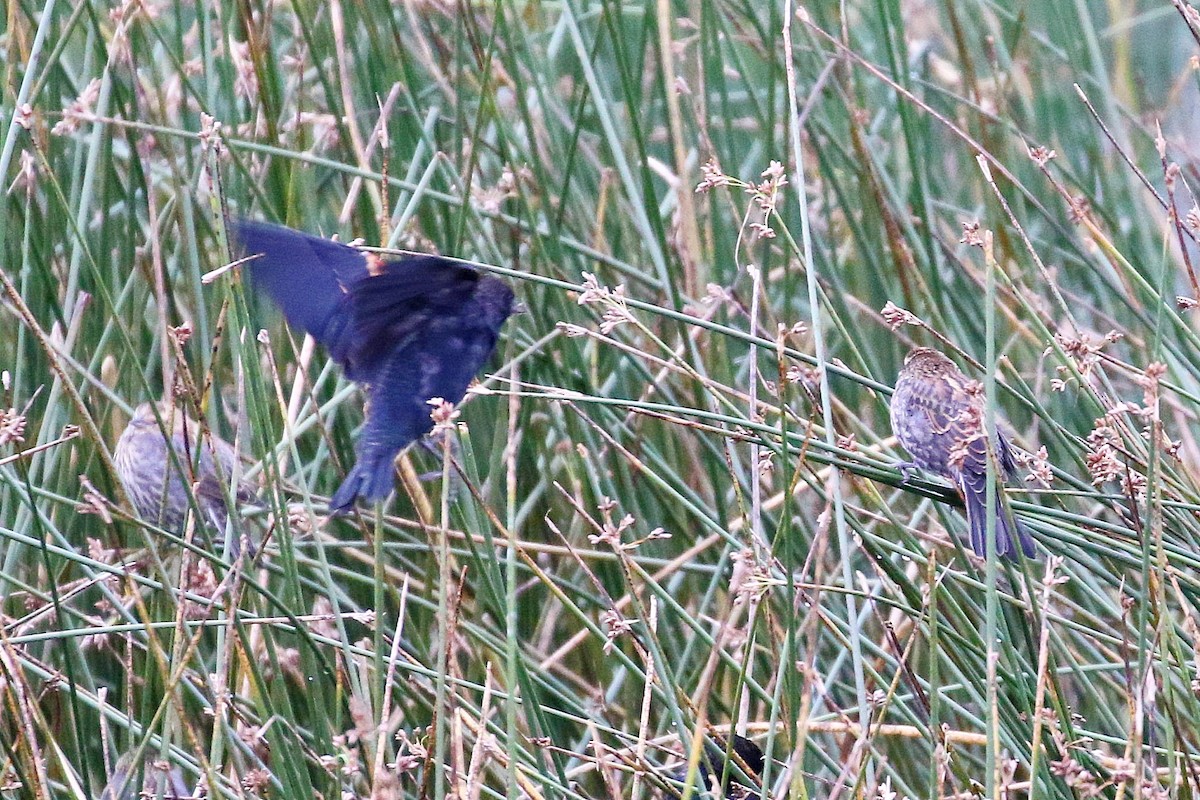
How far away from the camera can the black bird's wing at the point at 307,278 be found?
2203mm

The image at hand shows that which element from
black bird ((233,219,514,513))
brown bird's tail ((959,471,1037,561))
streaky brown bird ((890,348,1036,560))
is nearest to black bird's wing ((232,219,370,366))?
black bird ((233,219,514,513))

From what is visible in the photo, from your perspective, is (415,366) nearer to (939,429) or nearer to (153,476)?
(153,476)

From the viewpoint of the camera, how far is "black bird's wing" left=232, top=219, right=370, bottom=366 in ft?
7.23

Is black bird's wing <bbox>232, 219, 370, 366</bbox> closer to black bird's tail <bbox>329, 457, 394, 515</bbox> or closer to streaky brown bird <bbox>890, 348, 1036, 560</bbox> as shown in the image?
black bird's tail <bbox>329, 457, 394, 515</bbox>

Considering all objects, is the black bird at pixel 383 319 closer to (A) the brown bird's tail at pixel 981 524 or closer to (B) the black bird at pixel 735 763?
(B) the black bird at pixel 735 763

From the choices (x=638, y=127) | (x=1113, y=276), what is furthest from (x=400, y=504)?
(x=1113, y=276)

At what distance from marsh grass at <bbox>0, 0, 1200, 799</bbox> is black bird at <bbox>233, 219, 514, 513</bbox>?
0.30ft

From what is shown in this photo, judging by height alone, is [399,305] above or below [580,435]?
above

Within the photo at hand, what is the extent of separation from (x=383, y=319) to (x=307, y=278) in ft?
0.50

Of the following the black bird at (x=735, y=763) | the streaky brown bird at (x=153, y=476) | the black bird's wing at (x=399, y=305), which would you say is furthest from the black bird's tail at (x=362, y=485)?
the black bird at (x=735, y=763)

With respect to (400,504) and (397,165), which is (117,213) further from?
(400,504)

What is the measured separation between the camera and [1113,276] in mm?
2775

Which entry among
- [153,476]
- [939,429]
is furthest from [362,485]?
[939,429]

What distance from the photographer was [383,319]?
2.35 m
